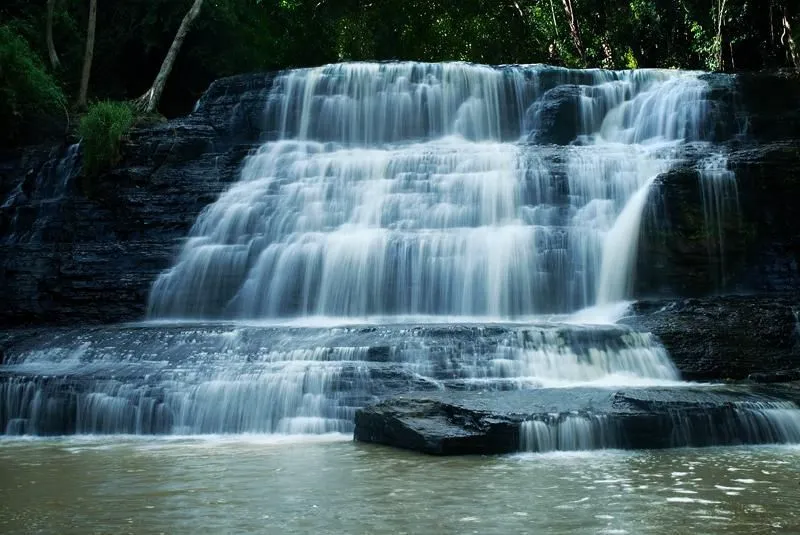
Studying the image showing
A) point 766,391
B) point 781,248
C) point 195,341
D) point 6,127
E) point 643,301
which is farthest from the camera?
point 6,127

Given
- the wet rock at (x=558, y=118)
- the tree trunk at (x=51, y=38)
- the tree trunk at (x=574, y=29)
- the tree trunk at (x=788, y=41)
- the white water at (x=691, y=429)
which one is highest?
the tree trunk at (x=574, y=29)

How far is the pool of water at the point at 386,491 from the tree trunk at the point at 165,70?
14.6m

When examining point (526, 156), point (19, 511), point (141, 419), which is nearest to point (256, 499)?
point (19, 511)

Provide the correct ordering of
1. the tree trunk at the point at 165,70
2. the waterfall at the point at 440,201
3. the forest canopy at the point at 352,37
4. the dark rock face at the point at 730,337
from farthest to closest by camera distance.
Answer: the tree trunk at the point at 165,70, the forest canopy at the point at 352,37, the waterfall at the point at 440,201, the dark rock face at the point at 730,337

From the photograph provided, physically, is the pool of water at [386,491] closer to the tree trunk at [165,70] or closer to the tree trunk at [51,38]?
the tree trunk at [165,70]

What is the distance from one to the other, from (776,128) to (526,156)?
5219 mm

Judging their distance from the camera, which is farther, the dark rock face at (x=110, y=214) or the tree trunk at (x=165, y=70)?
the tree trunk at (x=165, y=70)

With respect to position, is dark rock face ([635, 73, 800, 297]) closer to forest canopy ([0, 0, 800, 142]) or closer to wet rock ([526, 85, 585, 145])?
wet rock ([526, 85, 585, 145])

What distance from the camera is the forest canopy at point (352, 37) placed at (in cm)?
2256

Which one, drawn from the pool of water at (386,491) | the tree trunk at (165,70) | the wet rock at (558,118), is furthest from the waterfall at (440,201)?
the pool of water at (386,491)

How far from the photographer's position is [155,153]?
18.5 metres

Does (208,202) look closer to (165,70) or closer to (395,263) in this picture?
(395,263)

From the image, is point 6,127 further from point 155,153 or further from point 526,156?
point 526,156

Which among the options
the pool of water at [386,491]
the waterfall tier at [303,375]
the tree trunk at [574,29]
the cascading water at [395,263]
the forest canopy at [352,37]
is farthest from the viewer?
the tree trunk at [574,29]
